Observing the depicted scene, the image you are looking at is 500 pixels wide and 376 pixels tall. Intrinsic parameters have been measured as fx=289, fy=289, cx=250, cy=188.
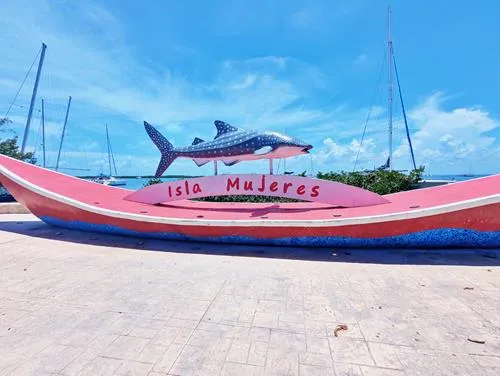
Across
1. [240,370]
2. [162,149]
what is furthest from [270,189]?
[240,370]

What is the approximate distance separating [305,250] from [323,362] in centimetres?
322

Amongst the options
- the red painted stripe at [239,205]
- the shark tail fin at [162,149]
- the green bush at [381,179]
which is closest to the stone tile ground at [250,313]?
the red painted stripe at [239,205]

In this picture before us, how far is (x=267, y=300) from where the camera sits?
336 cm

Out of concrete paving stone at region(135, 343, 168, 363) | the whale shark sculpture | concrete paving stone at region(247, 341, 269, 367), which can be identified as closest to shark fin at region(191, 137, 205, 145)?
the whale shark sculpture

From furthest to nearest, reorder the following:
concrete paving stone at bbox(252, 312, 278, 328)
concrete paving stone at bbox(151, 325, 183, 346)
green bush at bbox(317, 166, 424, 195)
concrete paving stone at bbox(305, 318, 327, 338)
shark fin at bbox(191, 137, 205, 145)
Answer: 1. green bush at bbox(317, 166, 424, 195)
2. shark fin at bbox(191, 137, 205, 145)
3. concrete paving stone at bbox(252, 312, 278, 328)
4. concrete paving stone at bbox(305, 318, 327, 338)
5. concrete paving stone at bbox(151, 325, 183, 346)

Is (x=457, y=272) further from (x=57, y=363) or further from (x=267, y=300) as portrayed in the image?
(x=57, y=363)

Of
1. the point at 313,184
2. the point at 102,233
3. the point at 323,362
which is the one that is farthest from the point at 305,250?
the point at 102,233

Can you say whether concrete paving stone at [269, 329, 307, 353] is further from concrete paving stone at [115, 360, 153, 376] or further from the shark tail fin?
the shark tail fin

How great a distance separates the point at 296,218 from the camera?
19.1 feet

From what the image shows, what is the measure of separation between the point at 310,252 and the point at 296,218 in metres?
0.78

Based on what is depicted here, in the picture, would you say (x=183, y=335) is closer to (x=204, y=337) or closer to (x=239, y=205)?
(x=204, y=337)

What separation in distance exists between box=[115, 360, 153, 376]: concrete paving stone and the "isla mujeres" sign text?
493cm

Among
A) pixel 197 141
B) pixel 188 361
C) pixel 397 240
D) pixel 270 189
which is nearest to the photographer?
pixel 188 361

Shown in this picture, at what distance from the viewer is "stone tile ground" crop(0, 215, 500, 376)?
2260 millimetres
